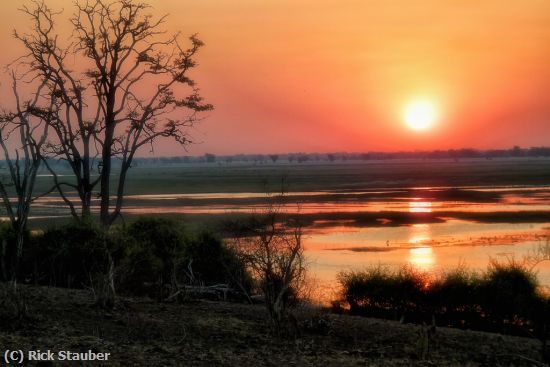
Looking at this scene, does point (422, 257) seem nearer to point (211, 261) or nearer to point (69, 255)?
point (211, 261)

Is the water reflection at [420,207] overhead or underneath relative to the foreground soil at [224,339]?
overhead

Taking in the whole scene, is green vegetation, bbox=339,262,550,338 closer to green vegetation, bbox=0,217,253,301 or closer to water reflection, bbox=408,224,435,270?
green vegetation, bbox=0,217,253,301

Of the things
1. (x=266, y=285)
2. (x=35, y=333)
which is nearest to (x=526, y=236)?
(x=266, y=285)

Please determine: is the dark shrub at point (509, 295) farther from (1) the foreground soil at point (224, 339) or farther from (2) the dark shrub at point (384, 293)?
(1) the foreground soil at point (224, 339)

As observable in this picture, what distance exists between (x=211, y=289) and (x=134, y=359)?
10222mm

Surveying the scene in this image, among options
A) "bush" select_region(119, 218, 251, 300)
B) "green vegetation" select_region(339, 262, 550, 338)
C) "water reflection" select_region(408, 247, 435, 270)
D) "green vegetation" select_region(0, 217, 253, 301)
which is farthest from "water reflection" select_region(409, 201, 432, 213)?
"green vegetation" select_region(339, 262, 550, 338)

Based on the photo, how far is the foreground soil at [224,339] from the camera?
40.4ft

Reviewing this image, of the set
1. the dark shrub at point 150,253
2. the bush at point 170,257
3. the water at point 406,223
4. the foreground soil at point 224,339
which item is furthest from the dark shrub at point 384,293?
the dark shrub at point 150,253

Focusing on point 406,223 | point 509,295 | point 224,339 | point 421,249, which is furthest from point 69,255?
point 406,223

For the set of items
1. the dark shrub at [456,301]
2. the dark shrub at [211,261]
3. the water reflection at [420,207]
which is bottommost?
the dark shrub at [456,301]

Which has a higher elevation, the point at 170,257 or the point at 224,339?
the point at 170,257

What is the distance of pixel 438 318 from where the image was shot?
20.4 m

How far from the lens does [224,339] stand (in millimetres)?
13891

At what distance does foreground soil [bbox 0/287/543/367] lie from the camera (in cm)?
1230
